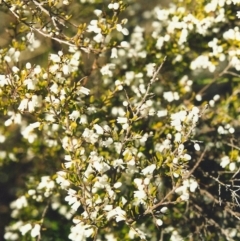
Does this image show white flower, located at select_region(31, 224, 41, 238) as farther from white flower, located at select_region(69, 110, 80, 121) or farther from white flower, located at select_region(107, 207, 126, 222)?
white flower, located at select_region(69, 110, 80, 121)

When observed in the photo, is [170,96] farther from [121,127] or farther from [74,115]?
[74,115]

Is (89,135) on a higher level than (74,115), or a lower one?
lower

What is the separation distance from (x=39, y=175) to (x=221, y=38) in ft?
7.61

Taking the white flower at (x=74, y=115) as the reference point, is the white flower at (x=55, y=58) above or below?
above

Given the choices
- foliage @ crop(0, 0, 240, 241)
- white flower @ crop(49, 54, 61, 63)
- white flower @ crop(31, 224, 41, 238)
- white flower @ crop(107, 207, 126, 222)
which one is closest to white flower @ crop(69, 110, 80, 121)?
foliage @ crop(0, 0, 240, 241)

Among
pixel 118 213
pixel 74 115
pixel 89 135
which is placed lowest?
pixel 118 213

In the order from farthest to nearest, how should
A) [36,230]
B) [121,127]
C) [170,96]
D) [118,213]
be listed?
[170,96] < [121,127] < [36,230] < [118,213]

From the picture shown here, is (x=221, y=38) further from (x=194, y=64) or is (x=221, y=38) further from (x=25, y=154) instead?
(x=25, y=154)

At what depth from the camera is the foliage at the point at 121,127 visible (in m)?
2.95

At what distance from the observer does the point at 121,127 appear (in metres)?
3.70

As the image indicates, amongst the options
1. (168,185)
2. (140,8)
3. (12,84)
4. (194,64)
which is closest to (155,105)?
(194,64)

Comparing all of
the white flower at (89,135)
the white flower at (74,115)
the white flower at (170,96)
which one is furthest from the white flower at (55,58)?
the white flower at (170,96)

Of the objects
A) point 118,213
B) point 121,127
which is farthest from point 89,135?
point 121,127

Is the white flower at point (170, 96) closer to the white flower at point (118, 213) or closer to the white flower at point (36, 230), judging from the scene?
the white flower at point (118, 213)
